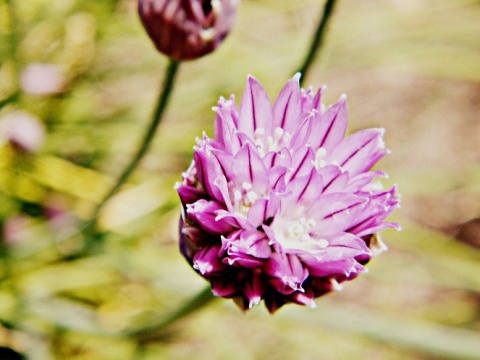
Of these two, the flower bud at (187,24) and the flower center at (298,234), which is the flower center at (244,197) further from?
the flower bud at (187,24)

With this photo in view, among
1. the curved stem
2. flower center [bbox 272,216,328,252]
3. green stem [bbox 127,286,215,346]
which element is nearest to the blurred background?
green stem [bbox 127,286,215,346]

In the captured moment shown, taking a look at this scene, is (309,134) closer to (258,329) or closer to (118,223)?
(118,223)

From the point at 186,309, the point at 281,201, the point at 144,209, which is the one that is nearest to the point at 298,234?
the point at 281,201

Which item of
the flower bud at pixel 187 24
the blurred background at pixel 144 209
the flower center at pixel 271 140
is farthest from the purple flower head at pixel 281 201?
the blurred background at pixel 144 209

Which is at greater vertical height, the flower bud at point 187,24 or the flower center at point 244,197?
the flower bud at point 187,24

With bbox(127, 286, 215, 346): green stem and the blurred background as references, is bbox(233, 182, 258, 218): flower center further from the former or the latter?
the blurred background

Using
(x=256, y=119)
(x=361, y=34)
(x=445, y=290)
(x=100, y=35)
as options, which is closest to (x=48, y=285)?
(x=100, y=35)

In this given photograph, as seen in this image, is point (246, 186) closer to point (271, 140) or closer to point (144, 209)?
point (271, 140)
